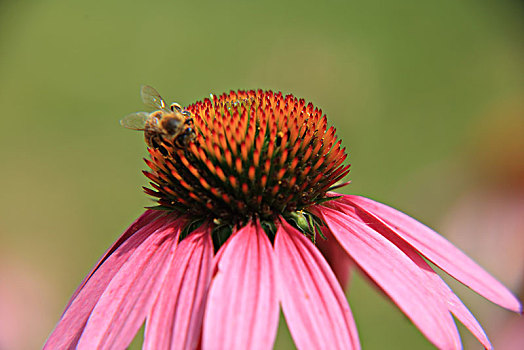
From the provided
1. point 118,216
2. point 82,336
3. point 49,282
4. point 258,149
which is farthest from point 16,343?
point 258,149

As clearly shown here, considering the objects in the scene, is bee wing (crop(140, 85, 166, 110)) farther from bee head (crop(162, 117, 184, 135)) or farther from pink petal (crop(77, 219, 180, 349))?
pink petal (crop(77, 219, 180, 349))

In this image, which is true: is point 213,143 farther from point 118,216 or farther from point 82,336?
point 118,216

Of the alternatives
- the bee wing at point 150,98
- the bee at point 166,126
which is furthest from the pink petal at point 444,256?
the bee wing at point 150,98

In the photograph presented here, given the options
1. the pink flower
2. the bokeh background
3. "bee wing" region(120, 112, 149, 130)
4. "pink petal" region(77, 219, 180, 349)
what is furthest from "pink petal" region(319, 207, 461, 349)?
the bokeh background

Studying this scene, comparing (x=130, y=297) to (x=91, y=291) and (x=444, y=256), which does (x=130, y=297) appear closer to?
(x=91, y=291)


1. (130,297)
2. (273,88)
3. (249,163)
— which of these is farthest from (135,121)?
(273,88)

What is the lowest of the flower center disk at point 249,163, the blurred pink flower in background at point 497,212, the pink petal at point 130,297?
the blurred pink flower in background at point 497,212

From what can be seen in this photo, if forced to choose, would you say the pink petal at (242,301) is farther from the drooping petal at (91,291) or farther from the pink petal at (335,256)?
the pink petal at (335,256)
